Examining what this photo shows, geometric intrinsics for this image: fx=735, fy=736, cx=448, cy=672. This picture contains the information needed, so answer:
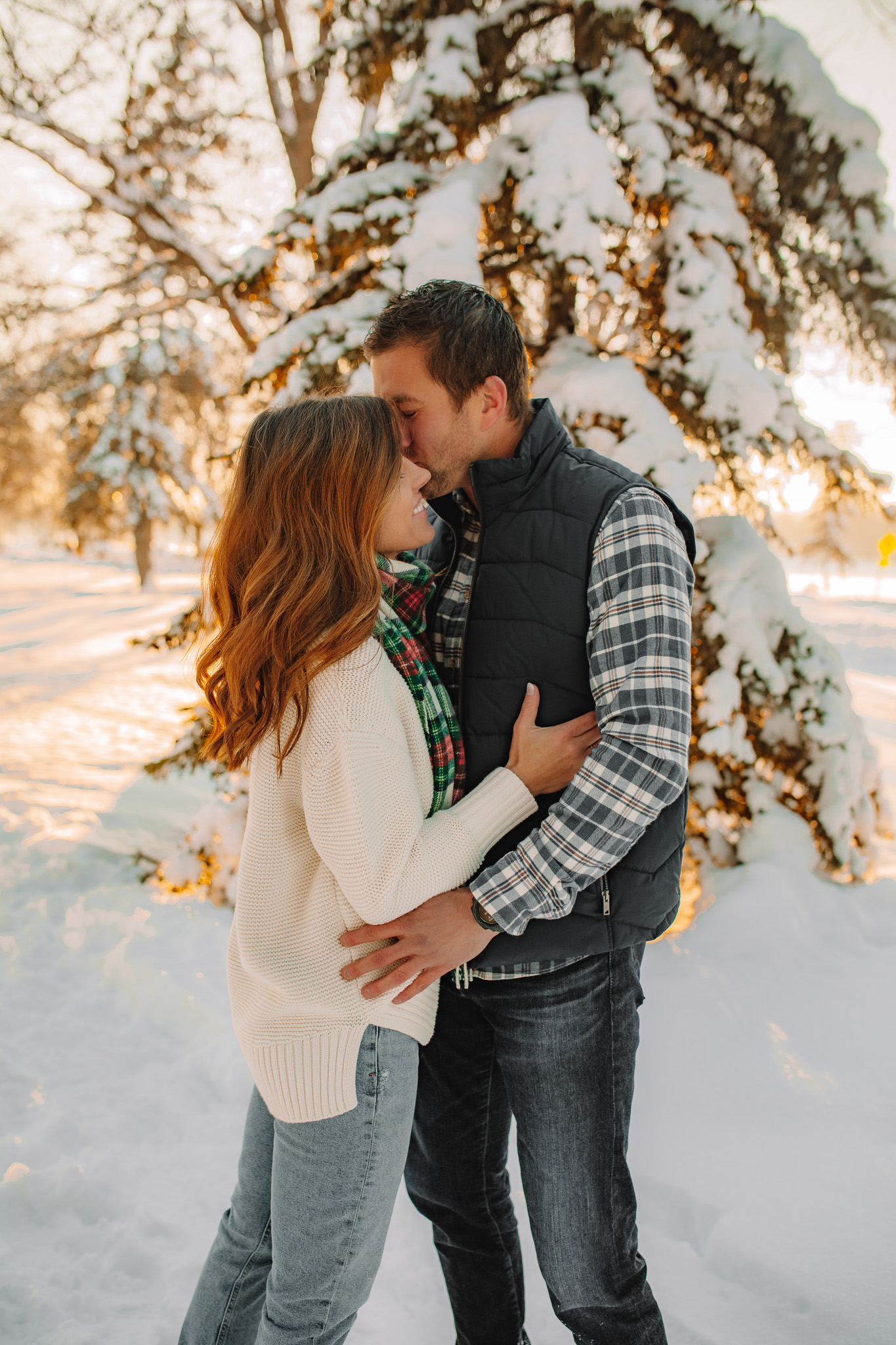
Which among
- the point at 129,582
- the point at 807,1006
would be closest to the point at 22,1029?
the point at 807,1006

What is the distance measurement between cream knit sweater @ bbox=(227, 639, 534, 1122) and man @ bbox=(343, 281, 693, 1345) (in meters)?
0.07

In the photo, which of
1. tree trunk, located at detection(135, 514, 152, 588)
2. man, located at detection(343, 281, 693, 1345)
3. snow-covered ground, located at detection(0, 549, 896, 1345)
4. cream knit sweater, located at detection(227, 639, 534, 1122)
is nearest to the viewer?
cream knit sweater, located at detection(227, 639, 534, 1122)

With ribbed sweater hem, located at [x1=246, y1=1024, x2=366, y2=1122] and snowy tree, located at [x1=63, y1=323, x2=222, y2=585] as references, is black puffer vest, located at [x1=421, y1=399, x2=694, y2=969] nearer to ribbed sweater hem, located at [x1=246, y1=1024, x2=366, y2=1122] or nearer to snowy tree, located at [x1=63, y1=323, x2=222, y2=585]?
ribbed sweater hem, located at [x1=246, y1=1024, x2=366, y2=1122]

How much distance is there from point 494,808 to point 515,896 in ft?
0.54

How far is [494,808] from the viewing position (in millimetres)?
1386

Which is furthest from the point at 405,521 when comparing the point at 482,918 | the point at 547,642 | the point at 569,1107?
the point at 569,1107

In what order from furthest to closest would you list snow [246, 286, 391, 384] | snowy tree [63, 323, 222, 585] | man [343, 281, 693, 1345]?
snowy tree [63, 323, 222, 585]
snow [246, 286, 391, 384]
man [343, 281, 693, 1345]

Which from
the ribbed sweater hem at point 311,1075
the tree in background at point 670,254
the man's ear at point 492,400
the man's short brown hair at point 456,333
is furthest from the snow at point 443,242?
the ribbed sweater hem at point 311,1075

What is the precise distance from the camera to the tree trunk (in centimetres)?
1948

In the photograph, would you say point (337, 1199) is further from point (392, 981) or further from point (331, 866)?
point (331, 866)

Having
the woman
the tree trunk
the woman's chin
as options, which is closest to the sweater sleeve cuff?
the woman

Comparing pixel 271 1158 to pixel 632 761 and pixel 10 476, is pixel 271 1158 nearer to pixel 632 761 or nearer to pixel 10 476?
pixel 632 761

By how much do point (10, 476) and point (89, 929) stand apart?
20.7m

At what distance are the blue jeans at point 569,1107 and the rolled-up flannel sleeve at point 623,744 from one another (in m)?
0.24
